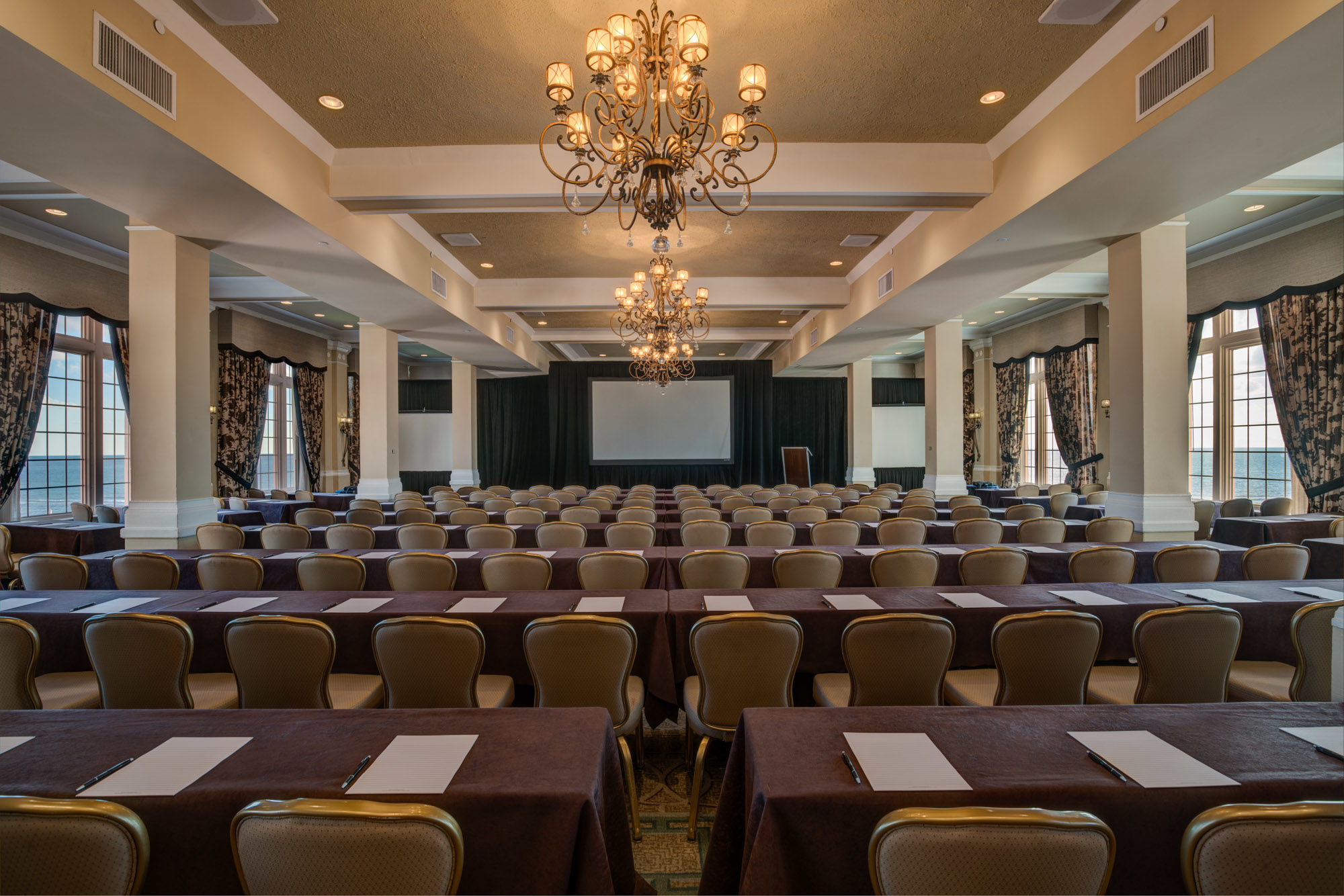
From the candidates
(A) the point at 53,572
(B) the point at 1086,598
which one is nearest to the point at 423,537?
(A) the point at 53,572

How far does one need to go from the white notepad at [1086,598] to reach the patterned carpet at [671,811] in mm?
1943

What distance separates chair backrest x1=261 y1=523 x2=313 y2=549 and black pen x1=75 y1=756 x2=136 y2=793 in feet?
14.9

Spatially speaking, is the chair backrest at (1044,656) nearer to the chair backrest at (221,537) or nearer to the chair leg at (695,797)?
the chair leg at (695,797)

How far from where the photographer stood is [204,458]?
600cm

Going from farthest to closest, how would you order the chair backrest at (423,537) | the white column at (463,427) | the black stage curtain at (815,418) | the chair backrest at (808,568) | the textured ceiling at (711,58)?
the black stage curtain at (815,418)
the white column at (463,427)
the chair backrest at (423,537)
the chair backrest at (808,568)
the textured ceiling at (711,58)

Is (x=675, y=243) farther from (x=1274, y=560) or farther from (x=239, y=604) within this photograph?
(x=1274, y=560)

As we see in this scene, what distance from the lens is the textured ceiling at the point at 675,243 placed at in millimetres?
7395

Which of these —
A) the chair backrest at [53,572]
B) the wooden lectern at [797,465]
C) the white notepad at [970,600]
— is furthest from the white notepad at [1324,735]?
the wooden lectern at [797,465]

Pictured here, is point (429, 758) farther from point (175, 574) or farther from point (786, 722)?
Answer: point (175, 574)

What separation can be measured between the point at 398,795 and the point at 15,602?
323 centimetres

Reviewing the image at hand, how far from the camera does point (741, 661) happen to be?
2.60 meters

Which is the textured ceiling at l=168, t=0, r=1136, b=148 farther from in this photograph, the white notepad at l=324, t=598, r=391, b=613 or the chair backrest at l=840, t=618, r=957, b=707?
the chair backrest at l=840, t=618, r=957, b=707

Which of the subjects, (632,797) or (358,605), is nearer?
(632,797)

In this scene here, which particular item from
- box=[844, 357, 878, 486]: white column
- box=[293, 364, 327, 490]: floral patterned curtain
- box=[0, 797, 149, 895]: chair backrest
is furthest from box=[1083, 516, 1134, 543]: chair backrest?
box=[293, 364, 327, 490]: floral patterned curtain
